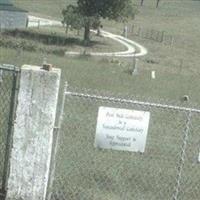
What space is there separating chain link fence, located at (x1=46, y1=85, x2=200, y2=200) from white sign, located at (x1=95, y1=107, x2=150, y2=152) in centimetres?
16

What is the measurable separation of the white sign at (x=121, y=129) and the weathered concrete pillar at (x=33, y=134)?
2.12 feet

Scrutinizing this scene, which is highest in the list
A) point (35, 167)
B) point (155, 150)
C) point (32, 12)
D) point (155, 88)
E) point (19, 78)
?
point (19, 78)

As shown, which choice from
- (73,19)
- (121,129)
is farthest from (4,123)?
(73,19)

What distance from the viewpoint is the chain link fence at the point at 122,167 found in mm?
10227

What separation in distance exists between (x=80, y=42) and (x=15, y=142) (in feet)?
175

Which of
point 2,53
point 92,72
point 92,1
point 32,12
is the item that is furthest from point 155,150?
point 32,12

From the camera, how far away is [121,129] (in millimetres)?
9445

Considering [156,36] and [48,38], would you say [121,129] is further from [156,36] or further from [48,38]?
[156,36]

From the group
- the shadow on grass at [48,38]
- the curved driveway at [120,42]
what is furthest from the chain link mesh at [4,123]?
the shadow on grass at [48,38]

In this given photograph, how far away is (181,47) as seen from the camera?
229 ft

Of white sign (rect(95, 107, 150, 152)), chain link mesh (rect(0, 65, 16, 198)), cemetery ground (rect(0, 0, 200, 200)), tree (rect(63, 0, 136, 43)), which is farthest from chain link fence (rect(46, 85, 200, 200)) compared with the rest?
tree (rect(63, 0, 136, 43))

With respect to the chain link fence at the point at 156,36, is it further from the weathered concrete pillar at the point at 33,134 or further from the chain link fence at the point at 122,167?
the weathered concrete pillar at the point at 33,134

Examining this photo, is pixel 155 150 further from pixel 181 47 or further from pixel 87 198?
pixel 181 47

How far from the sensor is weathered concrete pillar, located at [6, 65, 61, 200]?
923cm
